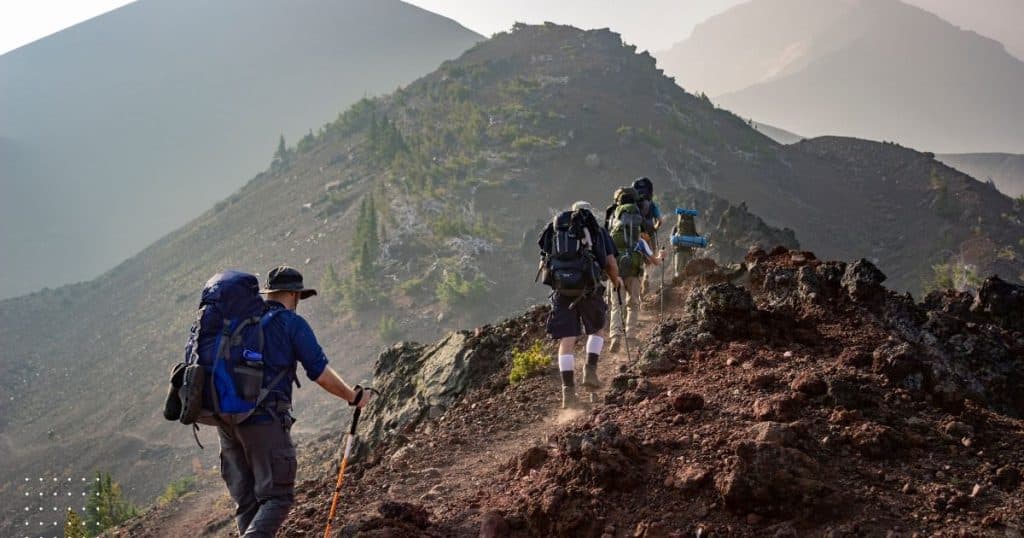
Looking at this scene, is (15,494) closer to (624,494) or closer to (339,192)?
(339,192)

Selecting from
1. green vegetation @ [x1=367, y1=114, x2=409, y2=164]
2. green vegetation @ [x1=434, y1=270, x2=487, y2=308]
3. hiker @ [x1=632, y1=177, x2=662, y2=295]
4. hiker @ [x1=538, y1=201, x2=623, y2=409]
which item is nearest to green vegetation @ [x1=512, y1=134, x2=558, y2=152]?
green vegetation @ [x1=367, y1=114, x2=409, y2=164]

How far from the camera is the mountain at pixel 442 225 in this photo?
141 ft

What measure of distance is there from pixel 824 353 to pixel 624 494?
8.35ft

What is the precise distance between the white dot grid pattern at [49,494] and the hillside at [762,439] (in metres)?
31.4

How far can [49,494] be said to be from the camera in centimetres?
3450

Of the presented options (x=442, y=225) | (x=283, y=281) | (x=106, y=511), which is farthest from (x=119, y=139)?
(x=283, y=281)

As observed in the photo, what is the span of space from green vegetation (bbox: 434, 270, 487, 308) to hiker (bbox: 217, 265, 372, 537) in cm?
3937

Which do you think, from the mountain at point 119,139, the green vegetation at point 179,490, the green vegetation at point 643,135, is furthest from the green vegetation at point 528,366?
the mountain at point 119,139

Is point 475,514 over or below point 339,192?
below

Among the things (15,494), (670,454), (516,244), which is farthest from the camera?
(516,244)

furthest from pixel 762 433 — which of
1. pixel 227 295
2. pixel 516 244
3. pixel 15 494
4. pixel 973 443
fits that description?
pixel 516 244

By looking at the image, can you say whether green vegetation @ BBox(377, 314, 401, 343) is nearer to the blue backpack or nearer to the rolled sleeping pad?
the rolled sleeping pad

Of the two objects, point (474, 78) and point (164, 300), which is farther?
point (474, 78)

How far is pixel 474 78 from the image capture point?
270ft
